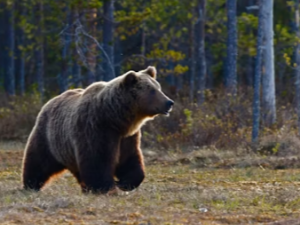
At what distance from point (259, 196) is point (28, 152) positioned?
3.11 meters

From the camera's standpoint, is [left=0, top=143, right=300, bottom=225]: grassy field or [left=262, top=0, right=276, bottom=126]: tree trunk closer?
[left=0, top=143, right=300, bottom=225]: grassy field

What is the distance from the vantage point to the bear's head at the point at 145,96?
30.2 feet

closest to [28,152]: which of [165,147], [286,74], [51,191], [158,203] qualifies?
[51,191]

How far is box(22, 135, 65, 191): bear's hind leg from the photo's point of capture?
9898 millimetres

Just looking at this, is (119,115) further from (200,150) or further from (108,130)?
(200,150)

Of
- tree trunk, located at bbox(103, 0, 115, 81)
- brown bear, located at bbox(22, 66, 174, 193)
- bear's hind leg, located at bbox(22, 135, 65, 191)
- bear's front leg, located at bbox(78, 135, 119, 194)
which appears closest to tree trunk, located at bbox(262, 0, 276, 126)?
tree trunk, located at bbox(103, 0, 115, 81)

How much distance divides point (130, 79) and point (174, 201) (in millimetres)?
1655

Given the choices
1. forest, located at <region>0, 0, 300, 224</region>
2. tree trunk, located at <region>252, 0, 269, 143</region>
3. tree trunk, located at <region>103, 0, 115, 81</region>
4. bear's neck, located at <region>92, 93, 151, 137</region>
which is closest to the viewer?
forest, located at <region>0, 0, 300, 224</region>

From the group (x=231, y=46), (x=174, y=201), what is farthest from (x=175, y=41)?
(x=174, y=201)

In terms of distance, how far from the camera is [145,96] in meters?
9.21

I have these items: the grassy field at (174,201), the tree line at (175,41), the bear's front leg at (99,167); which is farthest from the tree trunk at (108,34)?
the bear's front leg at (99,167)

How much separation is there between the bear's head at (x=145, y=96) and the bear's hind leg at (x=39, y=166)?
56.5 inches

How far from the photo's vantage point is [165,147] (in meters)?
16.5

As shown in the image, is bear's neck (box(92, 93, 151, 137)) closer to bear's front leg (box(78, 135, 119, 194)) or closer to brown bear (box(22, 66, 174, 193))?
brown bear (box(22, 66, 174, 193))
